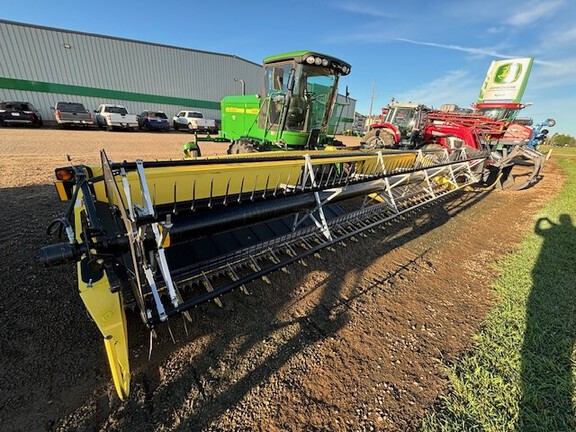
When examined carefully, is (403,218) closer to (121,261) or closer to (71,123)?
(121,261)

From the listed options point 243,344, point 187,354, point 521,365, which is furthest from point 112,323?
point 521,365

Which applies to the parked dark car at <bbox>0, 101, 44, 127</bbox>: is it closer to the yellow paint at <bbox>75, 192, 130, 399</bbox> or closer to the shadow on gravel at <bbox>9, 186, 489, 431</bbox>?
the shadow on gravel at <bbox>9, 186, 489, 431</bbox>

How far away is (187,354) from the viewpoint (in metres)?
1.92

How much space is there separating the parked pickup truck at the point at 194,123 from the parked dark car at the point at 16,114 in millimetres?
8240

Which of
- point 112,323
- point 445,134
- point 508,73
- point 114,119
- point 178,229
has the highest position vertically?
point 508,73

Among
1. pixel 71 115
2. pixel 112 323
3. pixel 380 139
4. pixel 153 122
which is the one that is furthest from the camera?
pixel 153 122

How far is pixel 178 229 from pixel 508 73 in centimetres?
2241

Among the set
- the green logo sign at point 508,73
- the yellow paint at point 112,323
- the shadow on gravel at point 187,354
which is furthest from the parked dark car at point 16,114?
the green logo sign at point 508,73

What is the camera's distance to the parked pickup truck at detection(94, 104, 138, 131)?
16688 mm

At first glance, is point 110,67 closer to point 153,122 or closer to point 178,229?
point 153,122

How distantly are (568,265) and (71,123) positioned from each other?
71.7ft

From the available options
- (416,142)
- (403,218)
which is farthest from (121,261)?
(416,142)

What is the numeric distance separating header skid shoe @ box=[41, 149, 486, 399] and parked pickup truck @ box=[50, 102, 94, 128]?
60.9 feet

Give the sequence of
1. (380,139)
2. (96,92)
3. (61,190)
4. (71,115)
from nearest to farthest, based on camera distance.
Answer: (61,190) < (380,139) < (71,115) < (96,92)
